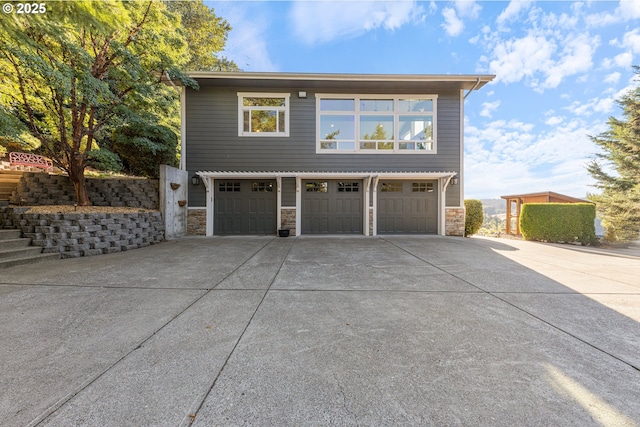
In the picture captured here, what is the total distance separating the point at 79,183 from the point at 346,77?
809 cm

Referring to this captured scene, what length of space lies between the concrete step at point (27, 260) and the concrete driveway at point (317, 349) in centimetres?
46

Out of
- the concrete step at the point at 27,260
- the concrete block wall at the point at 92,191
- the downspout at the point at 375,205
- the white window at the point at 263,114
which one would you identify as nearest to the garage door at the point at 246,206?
the white window at the point at 263,114

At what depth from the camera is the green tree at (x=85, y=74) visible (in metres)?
4.57

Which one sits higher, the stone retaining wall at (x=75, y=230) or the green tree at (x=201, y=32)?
the green tree at (x=201, y=32)

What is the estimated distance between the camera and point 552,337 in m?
1.96

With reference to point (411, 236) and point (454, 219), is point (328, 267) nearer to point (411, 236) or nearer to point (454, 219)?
point (411, 236)

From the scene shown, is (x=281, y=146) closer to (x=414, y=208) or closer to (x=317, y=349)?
(x=414, y=208)

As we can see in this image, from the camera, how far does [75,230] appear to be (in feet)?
16.1

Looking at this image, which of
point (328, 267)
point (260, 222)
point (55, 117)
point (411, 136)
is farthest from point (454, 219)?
point (55, 117)

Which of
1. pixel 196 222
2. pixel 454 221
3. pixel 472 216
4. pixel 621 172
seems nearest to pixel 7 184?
pixel 196 222

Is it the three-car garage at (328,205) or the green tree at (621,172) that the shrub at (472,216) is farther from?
the green tree at (621,172)

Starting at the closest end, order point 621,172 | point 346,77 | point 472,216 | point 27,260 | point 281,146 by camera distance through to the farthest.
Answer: point 27,260, point 346,77, point 281,146, point 472,216, point 621,172

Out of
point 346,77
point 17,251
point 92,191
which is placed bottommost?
point 17,251

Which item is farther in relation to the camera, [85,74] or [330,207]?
[330,207]
